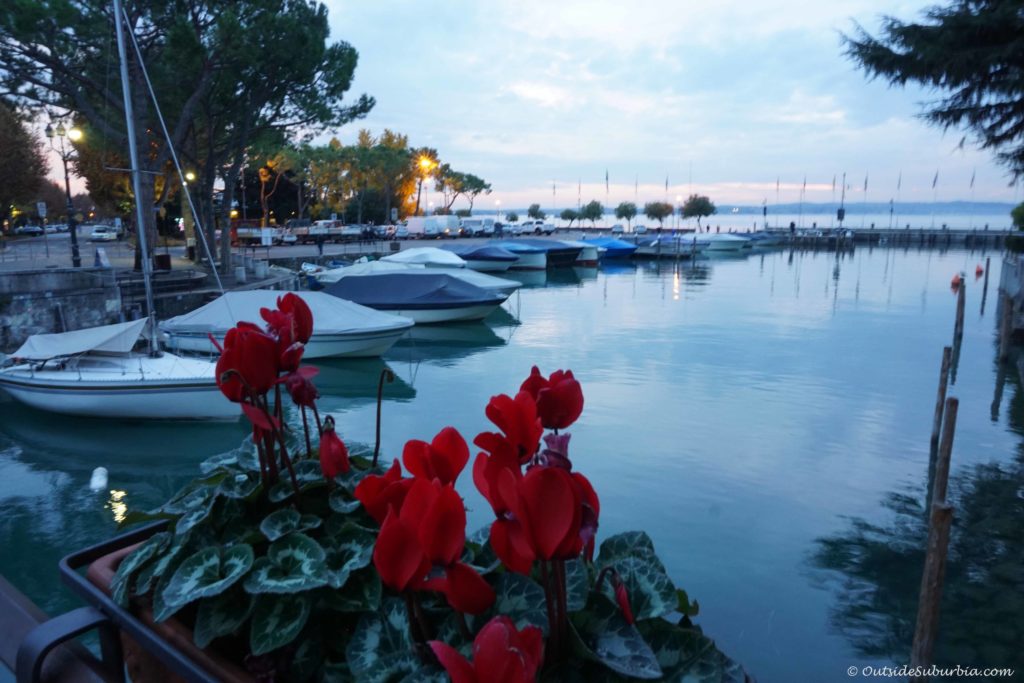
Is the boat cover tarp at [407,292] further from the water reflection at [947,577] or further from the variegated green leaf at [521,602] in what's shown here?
the variegated green leaf at [521,602]

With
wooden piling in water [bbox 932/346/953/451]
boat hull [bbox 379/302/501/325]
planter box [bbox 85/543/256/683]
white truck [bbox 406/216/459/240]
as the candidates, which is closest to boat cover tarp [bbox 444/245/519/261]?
boat hull [bbox 379/302/501/325]

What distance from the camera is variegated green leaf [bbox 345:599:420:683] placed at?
1270 millimetres

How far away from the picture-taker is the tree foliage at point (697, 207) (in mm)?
96625

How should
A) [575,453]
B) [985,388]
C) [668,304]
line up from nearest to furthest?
1. [575,453]
2. [985,388]
3. [668,304]

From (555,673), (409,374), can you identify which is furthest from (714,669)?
(409,374)

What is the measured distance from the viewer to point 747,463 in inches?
436

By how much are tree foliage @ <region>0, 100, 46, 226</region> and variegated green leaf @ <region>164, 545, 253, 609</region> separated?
119 feet

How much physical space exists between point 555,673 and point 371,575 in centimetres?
50

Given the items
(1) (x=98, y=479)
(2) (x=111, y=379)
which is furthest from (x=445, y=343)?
(1) (x=98, y=479)

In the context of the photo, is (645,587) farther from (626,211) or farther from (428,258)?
(626,211)

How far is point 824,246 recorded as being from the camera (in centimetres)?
7625

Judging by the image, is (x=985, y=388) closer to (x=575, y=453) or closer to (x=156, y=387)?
(x=575, y=453)

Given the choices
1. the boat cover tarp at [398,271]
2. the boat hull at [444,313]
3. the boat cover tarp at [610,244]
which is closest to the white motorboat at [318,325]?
the boat hull at [444,313]

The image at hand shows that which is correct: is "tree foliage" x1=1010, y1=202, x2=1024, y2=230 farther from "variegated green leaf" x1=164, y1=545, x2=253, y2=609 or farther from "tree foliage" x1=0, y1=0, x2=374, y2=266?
"variegated green leaf" x1=164, y1=545, x2=253, y2=609
